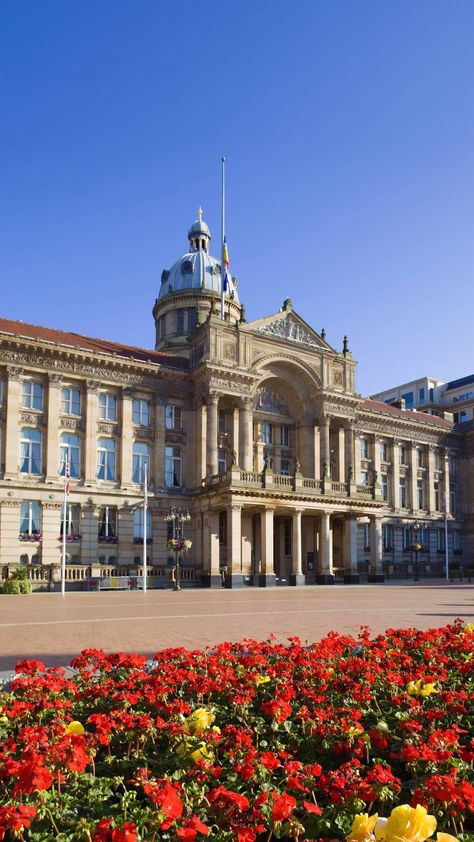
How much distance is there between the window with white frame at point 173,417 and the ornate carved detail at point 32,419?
1020cm

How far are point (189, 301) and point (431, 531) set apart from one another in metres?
37.0

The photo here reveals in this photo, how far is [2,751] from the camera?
5.60 metres

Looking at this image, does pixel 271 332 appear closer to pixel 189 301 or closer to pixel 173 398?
pixel 173 398

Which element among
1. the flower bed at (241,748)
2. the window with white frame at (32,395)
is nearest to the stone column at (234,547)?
the window with white frame at (32,395)

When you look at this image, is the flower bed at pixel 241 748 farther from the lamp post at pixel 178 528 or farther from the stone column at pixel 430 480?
the stone column at pixel 430 480

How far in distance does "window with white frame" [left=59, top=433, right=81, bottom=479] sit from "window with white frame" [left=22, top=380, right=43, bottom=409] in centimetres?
290

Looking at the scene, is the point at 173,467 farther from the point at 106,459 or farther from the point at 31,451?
the point at 31,451

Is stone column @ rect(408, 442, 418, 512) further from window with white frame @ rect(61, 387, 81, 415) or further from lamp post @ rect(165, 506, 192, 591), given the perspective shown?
window with white frame @ rect(61, 387, 81, 415)

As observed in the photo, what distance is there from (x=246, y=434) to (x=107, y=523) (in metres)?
12.8

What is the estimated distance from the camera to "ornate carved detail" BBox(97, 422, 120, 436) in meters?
49.9

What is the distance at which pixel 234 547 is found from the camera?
46.2 m

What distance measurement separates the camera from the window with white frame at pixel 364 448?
6762 centimetres

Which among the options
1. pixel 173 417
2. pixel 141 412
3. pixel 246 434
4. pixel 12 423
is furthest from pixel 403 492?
pixel 12 423

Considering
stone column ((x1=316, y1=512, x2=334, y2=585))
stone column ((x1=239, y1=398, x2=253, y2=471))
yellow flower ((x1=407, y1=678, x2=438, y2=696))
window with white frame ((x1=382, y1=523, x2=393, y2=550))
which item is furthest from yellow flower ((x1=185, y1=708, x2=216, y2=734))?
window with white frame ((x1=382, y1=523, x2=393, y2=550))
